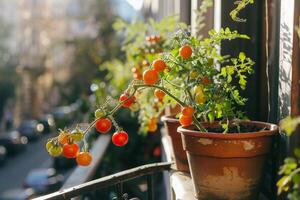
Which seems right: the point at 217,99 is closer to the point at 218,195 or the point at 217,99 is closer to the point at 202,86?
the point at 202,86

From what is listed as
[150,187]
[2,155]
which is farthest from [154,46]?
[2,155]

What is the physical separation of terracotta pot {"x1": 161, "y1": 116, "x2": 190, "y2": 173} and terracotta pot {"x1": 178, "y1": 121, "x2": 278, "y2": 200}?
2.01ft

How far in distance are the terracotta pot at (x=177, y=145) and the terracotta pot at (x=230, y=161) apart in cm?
61

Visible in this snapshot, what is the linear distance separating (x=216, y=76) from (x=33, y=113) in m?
44.3

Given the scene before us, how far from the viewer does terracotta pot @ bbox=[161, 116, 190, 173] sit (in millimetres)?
2740

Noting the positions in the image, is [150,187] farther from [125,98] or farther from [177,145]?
[125,98]

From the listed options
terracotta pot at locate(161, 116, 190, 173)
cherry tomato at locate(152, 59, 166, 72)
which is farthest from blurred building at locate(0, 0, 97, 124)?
cherry tomato at locate(152, 59, 166, 72)

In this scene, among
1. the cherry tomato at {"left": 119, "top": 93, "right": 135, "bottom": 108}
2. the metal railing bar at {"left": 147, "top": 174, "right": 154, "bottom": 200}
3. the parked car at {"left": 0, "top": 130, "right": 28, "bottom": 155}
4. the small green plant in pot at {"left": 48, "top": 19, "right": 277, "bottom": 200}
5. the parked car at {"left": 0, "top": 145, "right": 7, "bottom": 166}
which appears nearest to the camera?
the small green plant in pot at {"left": 48, "top": 19, "right": 277, "bottom": 200}

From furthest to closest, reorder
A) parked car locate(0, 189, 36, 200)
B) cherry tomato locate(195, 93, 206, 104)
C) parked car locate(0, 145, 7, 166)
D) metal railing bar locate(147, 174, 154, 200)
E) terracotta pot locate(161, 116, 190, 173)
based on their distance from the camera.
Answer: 1. parked car locate(0, 145, 7, 166)
2. parked car locate(0, 189, 36, 200)
3. terracotta pot locate(161, 116, 190, 173)
4. metal railing bar locate(147, 174, 154, 200)
5. cherry tomato locate(195, 93, 206, 104)

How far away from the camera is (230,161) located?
2.02 metres

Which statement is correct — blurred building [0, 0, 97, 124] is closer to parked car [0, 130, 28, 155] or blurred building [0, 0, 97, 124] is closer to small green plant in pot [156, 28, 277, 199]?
parked car [0, 130, 28, 155]

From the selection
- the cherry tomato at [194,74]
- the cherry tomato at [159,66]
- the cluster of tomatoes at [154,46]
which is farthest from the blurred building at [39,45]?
the cherry tomato at [159,66]

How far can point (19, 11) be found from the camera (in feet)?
147

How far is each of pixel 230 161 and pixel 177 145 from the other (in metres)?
0.79
